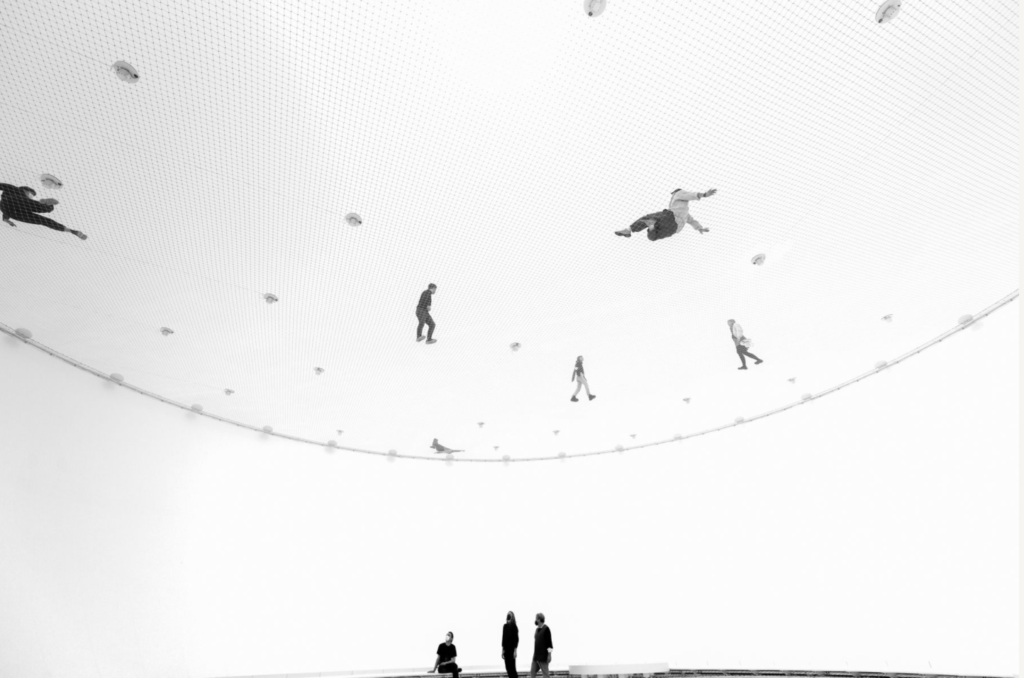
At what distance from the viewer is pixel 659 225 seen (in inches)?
218

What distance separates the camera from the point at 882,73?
433 cm

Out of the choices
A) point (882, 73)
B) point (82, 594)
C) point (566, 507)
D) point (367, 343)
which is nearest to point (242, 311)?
point (367, 343)

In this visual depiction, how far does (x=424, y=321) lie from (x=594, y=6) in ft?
13.2

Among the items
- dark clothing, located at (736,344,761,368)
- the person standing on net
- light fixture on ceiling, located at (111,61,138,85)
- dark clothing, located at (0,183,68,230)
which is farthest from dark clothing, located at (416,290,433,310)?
dark clothing, located at (736,344,761,368)

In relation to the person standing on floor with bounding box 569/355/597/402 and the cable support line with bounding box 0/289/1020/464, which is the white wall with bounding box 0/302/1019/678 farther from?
the person standing on floor with bounding box 569/355/597/402

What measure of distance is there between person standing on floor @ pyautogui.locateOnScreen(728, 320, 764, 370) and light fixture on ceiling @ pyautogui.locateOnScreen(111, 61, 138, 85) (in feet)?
21.2

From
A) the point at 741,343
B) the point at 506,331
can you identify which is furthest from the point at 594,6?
the point at 741,343

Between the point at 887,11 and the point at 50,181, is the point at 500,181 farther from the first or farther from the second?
the point at 50,181

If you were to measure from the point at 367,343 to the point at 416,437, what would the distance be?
156 inches

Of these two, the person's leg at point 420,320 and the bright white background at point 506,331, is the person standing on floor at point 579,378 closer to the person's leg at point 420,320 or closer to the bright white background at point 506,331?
the bright white background at point 506,331

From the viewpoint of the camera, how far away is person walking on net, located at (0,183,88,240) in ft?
16.7

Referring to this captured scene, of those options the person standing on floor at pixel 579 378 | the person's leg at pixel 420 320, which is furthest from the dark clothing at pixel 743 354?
the person's leg at pixel 420 320

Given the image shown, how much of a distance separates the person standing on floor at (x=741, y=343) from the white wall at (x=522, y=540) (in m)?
2.58

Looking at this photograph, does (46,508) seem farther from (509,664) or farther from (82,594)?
(509,664)
